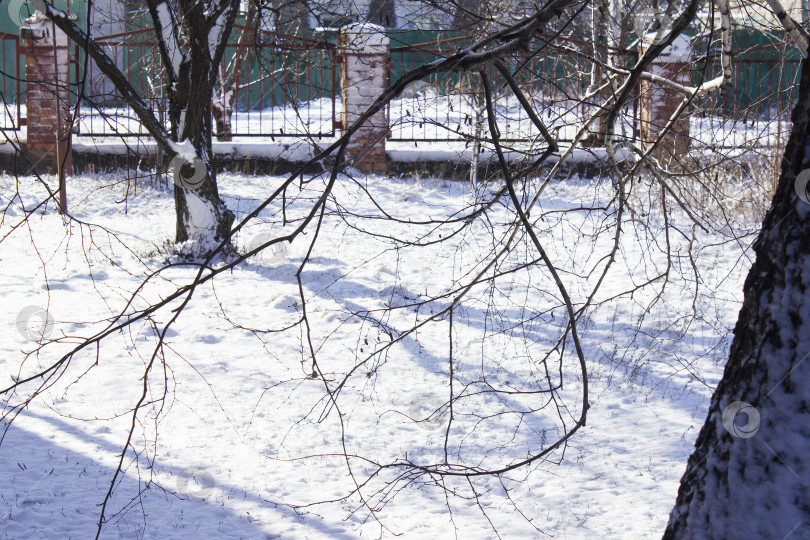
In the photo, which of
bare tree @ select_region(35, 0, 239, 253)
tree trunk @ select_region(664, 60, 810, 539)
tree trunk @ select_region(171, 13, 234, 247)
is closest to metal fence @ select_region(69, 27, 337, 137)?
bare tree @ select_region(35, 0, 239, 253)

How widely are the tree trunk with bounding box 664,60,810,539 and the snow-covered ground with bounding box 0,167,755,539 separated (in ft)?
1.94


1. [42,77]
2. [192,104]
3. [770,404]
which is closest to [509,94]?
[192,104]

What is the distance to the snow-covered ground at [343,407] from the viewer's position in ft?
10.1

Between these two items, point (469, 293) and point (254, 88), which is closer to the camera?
point (469, 293)

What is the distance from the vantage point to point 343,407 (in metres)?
4.27

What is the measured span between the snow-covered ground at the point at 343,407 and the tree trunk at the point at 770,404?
1.94 feet

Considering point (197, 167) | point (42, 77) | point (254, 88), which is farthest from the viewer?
point (254, 88)

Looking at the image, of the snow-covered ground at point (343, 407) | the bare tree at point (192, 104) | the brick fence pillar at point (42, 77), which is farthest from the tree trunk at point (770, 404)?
the brick fence pillar at point (42, 77)

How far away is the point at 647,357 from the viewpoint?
4.89 meters

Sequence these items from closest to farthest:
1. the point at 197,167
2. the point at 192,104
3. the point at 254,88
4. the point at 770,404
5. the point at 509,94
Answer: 1. the point at 770,404
2. the point at 509,94
3. the point at 192,104
4. the point at 197,167
5. the point at 254,88

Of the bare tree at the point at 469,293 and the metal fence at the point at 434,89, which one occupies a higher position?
the metal fence at the point at 434,89

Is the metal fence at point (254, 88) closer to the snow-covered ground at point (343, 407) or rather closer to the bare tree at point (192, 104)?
the bare tree at point (192, 104)

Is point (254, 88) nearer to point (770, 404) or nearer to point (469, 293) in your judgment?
point (469, 293)

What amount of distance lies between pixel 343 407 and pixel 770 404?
119 inches
